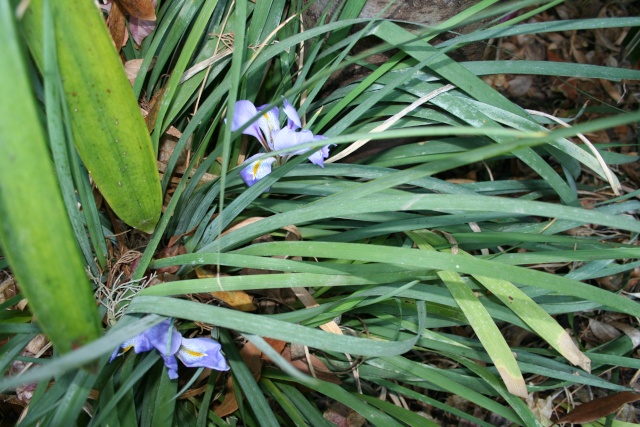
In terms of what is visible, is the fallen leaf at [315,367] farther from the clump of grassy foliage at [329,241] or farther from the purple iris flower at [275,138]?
the purple iris flower at [275,138]

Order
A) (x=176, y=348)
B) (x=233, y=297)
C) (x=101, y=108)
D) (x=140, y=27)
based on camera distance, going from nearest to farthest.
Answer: (x=101, y=108)
(x=176, y=348)
(x=233, y=297)
(x=140, y=27)

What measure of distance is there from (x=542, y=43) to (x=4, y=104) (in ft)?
5.65

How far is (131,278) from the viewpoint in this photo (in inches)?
33.9

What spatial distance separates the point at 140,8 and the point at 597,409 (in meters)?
1.13

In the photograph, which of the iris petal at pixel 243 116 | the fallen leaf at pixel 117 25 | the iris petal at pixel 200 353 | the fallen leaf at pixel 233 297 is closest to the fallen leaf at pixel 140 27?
the fallen leaf at pixel 117 25

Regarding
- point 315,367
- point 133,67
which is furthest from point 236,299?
point 133,67

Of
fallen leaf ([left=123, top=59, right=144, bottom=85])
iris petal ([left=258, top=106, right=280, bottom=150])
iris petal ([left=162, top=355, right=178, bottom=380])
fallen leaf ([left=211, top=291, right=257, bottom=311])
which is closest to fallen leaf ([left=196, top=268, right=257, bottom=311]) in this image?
fallen leaf ([left=211, top=291, right=257, bottom=311])

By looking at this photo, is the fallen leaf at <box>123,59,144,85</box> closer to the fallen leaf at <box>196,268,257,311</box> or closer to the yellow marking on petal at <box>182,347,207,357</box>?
the fallen leaf at <box>196,268,257,311</box>

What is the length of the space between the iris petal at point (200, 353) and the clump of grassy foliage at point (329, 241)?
Result: 60mm

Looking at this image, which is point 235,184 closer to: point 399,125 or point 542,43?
point 399,125

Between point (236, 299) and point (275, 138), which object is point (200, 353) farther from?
point (275, 138)

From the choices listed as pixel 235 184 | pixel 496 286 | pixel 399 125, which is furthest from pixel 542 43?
pixel 235 184

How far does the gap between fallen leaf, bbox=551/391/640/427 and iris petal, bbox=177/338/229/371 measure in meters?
0.64

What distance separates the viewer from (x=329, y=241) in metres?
0.91
